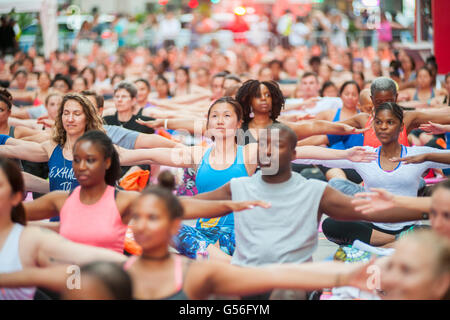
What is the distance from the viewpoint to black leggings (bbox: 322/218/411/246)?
4.61 metres

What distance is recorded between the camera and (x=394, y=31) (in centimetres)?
1942

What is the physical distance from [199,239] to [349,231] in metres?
1.04

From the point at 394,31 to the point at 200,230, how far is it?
53.1 feet

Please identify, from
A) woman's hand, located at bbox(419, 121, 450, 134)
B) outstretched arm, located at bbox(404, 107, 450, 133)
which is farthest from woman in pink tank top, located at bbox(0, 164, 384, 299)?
outstretched arm, located at bbox(404, 107, 450, 133)

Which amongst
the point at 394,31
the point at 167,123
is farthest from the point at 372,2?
the point at 167,123

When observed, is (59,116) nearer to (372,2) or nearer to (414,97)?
(414,97)

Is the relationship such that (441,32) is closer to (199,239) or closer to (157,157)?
(157,157)

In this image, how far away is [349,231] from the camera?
15.2ft

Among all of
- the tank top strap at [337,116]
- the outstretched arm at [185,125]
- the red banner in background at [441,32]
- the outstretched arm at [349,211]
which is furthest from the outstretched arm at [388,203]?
the red banner in background at [441,32]

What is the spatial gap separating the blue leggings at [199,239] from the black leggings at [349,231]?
675mm

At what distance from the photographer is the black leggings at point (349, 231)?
4605mm

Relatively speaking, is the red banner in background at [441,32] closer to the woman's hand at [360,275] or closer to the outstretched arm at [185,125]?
the outstretched arm at [185,125]

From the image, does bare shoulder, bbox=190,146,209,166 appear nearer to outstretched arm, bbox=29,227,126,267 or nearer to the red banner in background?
outstretched arm, bbox=29,227,126,267

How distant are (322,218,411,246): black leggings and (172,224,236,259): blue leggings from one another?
0.67 metres
